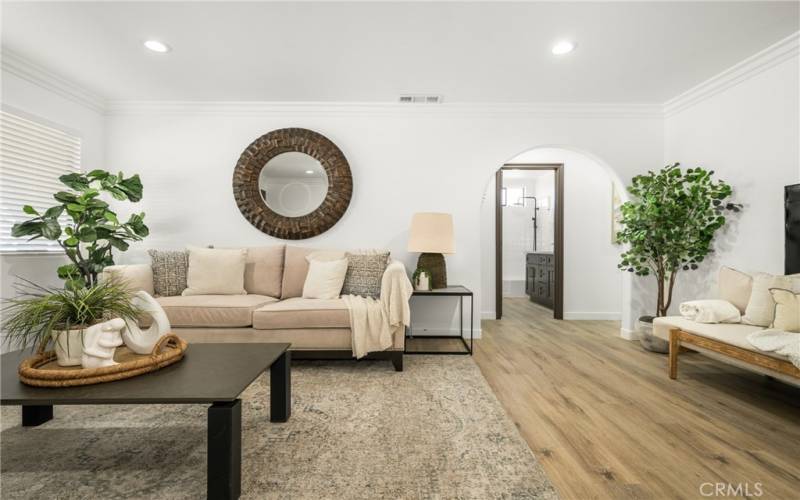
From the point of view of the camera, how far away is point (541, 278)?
5.61 meters

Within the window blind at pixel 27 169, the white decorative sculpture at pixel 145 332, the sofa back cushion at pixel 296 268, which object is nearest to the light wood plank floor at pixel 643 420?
the sofa back cushion at pixel 296 268

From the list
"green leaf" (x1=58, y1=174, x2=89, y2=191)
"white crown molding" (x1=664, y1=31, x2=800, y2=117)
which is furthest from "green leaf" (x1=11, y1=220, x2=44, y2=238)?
"white crown molding" (x1=664, y1=31, x2=800, y2=117)

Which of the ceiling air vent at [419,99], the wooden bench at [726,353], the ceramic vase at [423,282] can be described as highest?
the ceiling air vent at [419,99]

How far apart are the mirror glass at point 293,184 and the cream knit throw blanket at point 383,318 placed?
4.82ft

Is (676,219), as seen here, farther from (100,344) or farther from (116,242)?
(116,242)

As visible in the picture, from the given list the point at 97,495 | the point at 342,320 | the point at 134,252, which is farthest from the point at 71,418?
the point at 134,252

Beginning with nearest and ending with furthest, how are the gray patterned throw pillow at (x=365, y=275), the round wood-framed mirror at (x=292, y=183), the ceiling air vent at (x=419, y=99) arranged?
the gray patterned throw pillow at (x=365, y=275) → the ceiling air vent at (x=419, y=99) → the round wood-framed mirror at (x=292, y=183)

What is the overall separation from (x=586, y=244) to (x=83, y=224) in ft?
18.3

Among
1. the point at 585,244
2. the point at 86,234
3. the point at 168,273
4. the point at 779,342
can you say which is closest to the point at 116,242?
the point at 86,234

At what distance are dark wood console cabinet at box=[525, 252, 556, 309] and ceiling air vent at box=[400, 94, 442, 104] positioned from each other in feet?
9.03

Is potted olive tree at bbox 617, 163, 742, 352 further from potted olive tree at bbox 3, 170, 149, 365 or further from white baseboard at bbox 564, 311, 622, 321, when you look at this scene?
potted olive tree at bbox 3, 170, 149, 365

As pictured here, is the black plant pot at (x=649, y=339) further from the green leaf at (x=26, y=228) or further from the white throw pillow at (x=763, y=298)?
the green leaf at (x=26, y=228)

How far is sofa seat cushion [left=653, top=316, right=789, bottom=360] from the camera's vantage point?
2073mm

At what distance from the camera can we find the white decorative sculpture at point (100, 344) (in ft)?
4.48
